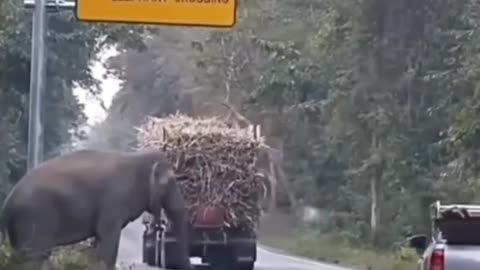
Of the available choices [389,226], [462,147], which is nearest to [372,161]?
[389,226]

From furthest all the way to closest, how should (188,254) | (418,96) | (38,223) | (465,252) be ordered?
(418,96)
(188,254)
(38,223)
(465,252)

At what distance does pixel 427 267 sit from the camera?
509 inches

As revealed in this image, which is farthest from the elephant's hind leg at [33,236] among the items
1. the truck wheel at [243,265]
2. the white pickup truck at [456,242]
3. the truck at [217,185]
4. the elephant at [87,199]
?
the truck wheel at [243,265]

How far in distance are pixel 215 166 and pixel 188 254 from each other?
1.93 metres

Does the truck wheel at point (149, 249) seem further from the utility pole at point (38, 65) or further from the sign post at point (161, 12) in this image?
the sign post at point (161, 12)

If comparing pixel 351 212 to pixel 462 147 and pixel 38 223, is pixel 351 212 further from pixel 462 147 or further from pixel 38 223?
pixel 38 223

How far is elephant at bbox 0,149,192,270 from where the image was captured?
56.5 ft

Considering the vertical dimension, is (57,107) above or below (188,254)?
above

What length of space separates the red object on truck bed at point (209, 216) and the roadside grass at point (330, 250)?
4895 millimetres

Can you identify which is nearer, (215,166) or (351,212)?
(215,166)

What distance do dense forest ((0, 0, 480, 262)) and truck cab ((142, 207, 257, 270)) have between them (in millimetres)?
7029

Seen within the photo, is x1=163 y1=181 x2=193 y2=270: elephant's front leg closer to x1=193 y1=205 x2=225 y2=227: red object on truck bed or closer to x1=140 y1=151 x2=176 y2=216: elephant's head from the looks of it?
x1=140 y1=151 x2=176 y2=216: elephant's head

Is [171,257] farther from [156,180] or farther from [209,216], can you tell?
[156,180]

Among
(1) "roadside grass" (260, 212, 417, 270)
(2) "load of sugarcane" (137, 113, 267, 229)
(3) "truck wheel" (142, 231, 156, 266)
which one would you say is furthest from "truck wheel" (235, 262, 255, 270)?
(1) "roadside grass" (260, 212, 417, 270)
